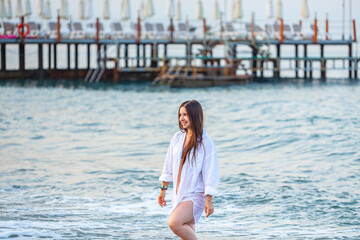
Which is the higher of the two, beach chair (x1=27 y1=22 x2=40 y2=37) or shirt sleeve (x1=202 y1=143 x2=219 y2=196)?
beach chair (x1=27 y1=22 x2=40 y2=37)

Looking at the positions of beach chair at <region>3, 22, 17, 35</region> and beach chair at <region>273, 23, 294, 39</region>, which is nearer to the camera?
beach chair at <region>3, 22, 17, 35</region>

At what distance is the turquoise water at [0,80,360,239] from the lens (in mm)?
7410

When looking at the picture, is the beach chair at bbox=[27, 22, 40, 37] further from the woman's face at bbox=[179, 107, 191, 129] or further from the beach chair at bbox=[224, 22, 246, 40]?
the woman's face at bbox=[179, 107, 191, 129]

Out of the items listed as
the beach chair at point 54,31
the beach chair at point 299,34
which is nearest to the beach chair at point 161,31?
the beach chair at point 54,31

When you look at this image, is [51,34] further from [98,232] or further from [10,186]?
[98,232]

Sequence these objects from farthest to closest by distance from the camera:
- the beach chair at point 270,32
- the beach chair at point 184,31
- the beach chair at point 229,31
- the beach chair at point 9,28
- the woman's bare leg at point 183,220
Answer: the beach chair at point 270,32, the beach chair at point 9,28, the beach chair at point 184,31, the beach chair at point 229,31, the woman's bare leg at point 183,220

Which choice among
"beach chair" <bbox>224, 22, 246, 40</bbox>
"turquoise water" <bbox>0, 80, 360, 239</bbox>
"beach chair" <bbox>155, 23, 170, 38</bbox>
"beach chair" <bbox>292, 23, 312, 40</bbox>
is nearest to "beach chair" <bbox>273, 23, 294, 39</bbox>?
"beach chair" <bbox>292, 23, 312, 40</bbox>

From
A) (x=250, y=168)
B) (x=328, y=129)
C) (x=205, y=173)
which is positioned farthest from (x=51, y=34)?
(x=205, y=173)

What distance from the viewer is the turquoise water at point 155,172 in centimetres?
741

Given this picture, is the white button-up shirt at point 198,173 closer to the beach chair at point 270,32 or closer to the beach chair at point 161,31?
the beach chair at point 161,31

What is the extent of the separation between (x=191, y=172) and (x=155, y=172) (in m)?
6.42

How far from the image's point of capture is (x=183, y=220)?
4.82 m

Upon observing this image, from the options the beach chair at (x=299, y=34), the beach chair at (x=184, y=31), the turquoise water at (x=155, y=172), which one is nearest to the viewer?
the turquoise water at (x=155, y=172)

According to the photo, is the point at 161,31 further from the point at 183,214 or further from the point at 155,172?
the point at 183,214
